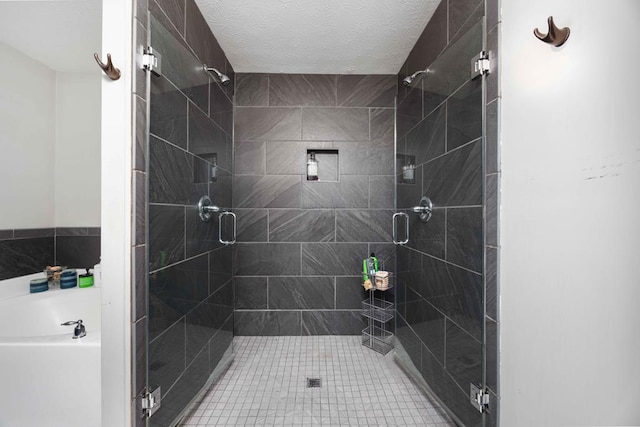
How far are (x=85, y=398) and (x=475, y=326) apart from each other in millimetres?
1673

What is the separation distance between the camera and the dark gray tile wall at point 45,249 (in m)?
1.53

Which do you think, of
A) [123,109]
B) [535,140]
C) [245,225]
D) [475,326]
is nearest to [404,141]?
[535,140]

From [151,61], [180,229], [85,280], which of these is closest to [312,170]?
[180,229]

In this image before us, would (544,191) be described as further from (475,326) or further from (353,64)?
(353,64)

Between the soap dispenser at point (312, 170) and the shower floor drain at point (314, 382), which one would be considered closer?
the shower floor drain at point (314, 382)

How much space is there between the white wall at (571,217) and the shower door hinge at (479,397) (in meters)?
0.07

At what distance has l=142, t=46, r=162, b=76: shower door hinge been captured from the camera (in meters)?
0.91

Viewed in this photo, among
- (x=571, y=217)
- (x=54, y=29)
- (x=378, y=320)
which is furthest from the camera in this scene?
(x=378, y=320)

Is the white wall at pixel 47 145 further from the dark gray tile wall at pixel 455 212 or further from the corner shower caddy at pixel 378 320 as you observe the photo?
the dark gray tile wall at pixel 455 212

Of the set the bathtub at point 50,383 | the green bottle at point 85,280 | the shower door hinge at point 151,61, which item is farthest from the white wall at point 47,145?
the shower door hinge at point 151,61

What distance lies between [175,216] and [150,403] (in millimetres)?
759

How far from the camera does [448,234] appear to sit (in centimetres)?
119

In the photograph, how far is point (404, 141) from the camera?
1804 millimetres

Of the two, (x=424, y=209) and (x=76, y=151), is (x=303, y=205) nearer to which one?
(x=424, y=209)
